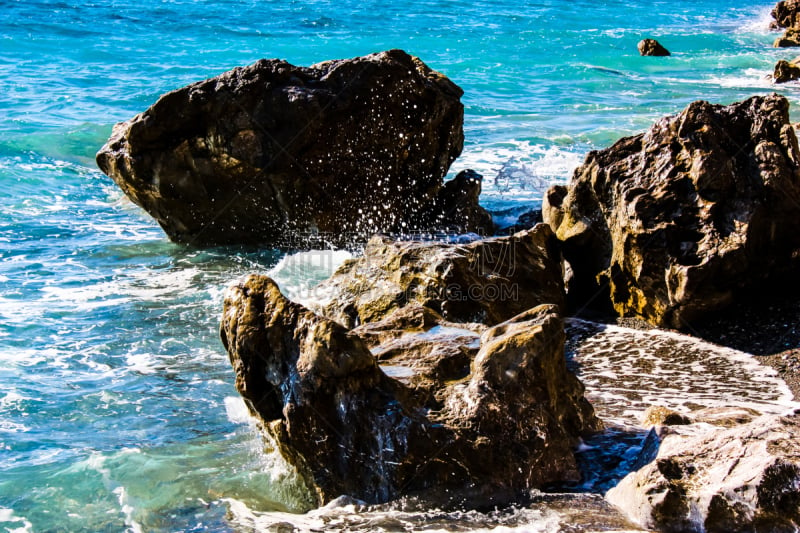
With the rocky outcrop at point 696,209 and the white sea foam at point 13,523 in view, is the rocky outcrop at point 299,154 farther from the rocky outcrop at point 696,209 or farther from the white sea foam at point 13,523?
the white sea foam at point 13,523

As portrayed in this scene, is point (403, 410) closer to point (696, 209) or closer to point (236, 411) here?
point (236, 411)

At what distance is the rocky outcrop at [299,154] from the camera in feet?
25.2

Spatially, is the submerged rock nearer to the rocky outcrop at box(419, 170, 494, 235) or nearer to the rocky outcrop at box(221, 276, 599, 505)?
the rocky outcrop at box(419, 170, 494, 235)

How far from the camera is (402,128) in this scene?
7988 mm

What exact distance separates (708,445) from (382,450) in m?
1.35

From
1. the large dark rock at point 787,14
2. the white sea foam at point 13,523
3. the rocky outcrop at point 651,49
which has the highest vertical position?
the large dark rock at point 787,14

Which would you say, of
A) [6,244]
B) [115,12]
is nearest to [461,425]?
[6,244]

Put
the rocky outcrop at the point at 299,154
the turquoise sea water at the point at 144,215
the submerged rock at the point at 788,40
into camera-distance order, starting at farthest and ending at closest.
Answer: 1. the submerged rock at the point at 788,40
2. the rocky outcrop at the point at 299,154
3. the turquoise sea water at the point at 144,215

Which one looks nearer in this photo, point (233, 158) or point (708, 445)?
point (708, 445)

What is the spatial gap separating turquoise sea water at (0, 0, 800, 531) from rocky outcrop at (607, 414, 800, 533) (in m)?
1.59

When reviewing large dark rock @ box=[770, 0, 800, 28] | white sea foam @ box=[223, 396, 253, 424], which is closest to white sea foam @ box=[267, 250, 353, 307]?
white sea foam @ box=[223, 396, 253, 424]

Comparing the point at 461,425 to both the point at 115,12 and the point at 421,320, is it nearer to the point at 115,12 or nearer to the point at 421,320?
the point at 421,320

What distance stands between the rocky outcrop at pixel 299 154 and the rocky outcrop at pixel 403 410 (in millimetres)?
4032

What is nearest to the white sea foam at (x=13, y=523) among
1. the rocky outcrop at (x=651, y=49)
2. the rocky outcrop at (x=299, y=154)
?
the rocky outcrop at (x=299, y=154)
